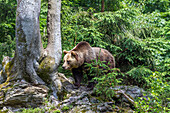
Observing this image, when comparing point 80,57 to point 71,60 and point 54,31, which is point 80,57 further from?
point 54,31

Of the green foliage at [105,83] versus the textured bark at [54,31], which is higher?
the textured bark at [54,31]

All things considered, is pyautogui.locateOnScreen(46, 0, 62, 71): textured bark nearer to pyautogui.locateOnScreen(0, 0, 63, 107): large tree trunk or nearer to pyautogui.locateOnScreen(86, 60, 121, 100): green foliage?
pyautogui.locateOnScreen(0, 0, 63, 107): large tree trunk

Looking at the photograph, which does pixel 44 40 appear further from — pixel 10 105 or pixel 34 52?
pixel 10 105

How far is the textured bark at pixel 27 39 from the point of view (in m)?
4.45

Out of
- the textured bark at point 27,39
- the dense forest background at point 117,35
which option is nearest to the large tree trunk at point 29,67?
the textured bark at point 27,39

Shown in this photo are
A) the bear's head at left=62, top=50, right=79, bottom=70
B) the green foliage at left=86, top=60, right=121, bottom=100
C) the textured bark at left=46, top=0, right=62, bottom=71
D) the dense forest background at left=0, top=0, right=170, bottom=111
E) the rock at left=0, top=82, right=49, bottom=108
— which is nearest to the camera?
the rock at left=0, top=82, right=49, bottom=108

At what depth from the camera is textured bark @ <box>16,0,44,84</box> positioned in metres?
4.45

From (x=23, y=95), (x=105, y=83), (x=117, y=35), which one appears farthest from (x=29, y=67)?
(x=117, y=35)

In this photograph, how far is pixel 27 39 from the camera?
4508 mm

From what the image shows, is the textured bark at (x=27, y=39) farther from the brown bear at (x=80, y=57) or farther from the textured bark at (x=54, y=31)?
the brown bear at (x=80, y=57)

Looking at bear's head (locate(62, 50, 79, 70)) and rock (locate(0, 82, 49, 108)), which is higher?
bear's head (locate(62, 50, 79, 70))

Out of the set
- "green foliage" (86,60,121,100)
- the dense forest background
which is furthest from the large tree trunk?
the dense forest background

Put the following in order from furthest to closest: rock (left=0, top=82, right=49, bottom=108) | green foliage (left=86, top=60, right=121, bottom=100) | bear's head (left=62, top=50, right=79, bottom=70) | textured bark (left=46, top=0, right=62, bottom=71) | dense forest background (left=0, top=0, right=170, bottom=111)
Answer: dense forest background (left=0, top=0, right=170, bottom=111) < bear's head (left=62, top=50, right=79, bottom=70) < textured bark (left=46, top=0, right=62, bottom=71) < green foliage (left=86, top=60, right=121, bottom=100) < rock (left=0, top=82, right=49, bottom=108)

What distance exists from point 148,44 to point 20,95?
5.91m
